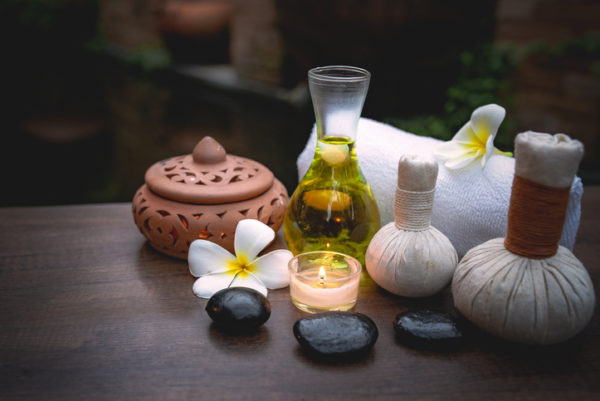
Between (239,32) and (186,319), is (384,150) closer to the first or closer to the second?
(186,319)

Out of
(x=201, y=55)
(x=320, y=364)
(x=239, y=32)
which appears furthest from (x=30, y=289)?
(x=201, y=55)

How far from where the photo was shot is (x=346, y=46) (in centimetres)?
199

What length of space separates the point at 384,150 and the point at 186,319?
1.22 ft

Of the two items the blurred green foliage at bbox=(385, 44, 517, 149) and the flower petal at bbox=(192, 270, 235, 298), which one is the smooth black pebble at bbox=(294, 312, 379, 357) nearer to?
the flower petal at bbox=(192, 270, 235, 298)

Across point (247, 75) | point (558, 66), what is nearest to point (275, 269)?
point (558, 66)

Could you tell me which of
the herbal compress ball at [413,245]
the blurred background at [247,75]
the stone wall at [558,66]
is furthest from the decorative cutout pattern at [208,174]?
the stone wall at [558,66]

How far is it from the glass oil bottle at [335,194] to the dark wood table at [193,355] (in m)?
0.07

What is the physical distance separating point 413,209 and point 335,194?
111mm

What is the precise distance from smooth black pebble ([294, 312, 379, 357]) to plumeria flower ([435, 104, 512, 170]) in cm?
27

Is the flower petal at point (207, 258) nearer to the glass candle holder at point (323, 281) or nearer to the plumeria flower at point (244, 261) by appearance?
the plumeria flower at point (244, 261)

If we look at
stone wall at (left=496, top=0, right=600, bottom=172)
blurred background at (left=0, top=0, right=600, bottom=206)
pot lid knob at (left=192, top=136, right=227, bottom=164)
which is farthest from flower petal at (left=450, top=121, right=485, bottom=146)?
stone wall at (left=496, top=0, right=600, bottom=172)

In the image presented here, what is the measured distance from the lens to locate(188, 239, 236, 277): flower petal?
0.64m

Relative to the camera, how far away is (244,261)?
0.65m

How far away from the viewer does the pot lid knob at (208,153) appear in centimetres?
71
